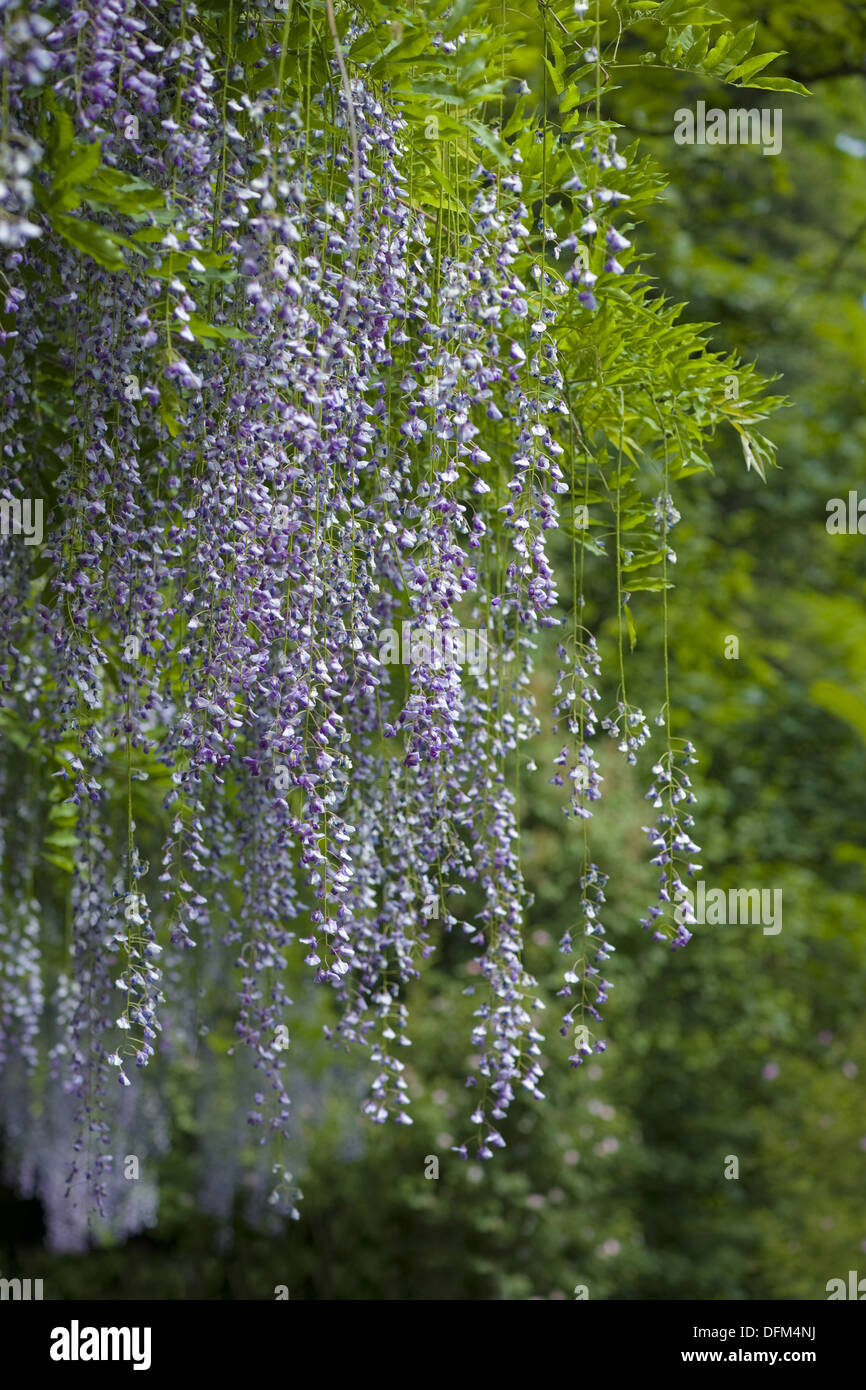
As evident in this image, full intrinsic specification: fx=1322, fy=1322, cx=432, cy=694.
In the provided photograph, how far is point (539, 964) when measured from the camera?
5.83m

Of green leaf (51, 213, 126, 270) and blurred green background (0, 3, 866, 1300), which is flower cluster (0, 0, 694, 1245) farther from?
blurred green background (0, 3, 866, 1300)

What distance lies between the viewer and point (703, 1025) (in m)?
6.49

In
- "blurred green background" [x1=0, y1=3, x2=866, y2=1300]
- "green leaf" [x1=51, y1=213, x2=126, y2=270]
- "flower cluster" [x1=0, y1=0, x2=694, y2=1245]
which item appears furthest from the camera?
"blurred green background" [x1=0, y1=3, x2=866, y2=1300]

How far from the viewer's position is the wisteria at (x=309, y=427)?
5.00ft

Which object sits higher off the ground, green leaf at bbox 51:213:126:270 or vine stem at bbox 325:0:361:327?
vine stem at bbox 325:0:361:327

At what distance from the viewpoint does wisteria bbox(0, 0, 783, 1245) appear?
5.00 ft

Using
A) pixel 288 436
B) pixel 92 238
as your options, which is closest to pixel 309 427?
pixel 288 436

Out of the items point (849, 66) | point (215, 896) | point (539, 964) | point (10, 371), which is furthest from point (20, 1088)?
point (849, 66)

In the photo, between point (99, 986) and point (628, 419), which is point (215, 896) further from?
point (628, 419)

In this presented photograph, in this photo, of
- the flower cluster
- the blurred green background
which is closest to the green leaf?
the flower cluster

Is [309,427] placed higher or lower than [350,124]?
lower

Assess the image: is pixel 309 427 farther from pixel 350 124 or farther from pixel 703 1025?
pixel 703 1025

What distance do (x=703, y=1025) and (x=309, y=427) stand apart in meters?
5.52

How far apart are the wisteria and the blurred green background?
11.1 feet
